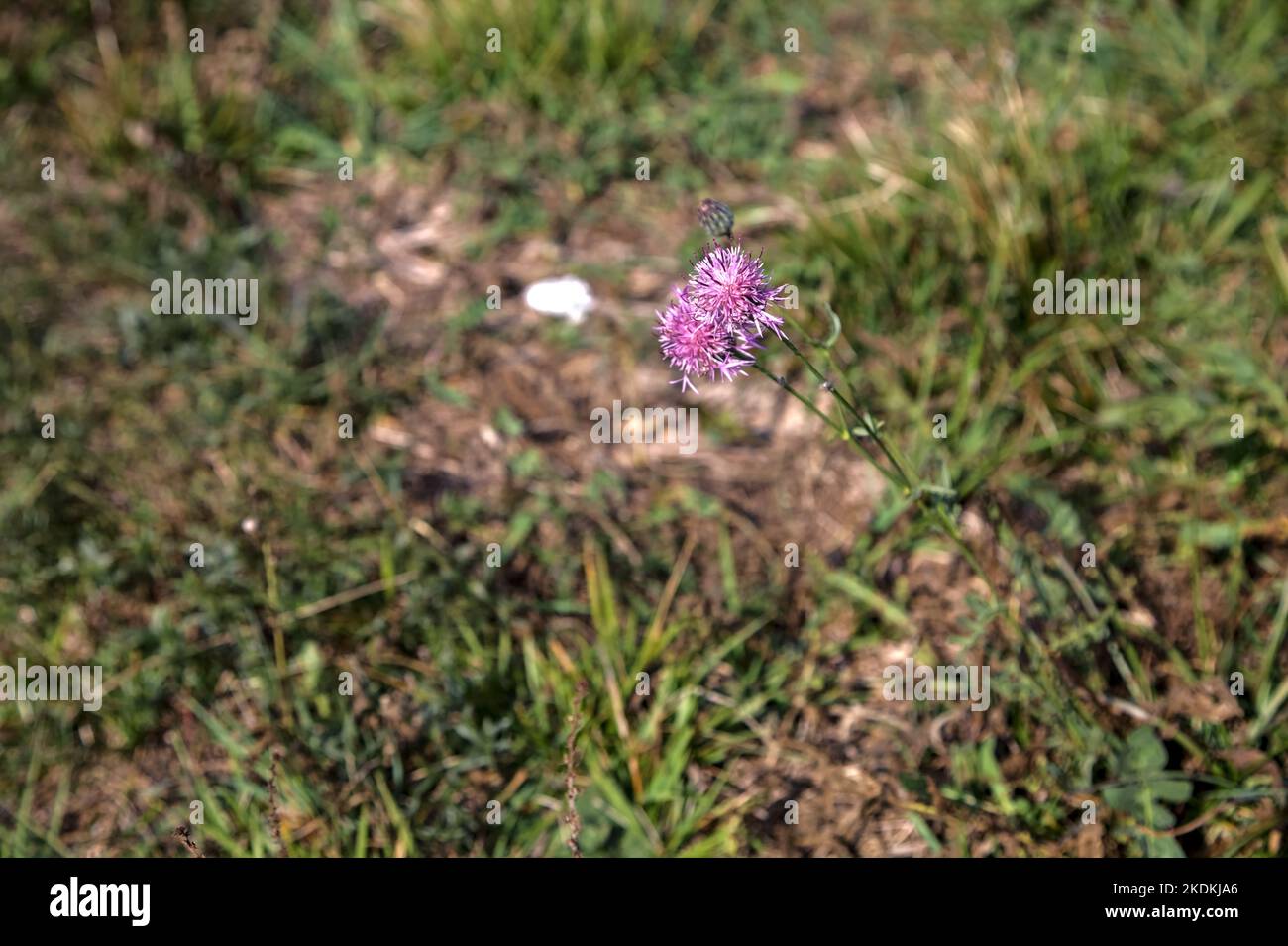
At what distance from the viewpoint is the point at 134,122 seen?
4.05m

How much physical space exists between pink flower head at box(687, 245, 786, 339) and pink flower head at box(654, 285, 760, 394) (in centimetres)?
2

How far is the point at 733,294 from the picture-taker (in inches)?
79.7

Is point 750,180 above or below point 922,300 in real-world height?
above

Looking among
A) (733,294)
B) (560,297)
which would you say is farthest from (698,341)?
(560,297)

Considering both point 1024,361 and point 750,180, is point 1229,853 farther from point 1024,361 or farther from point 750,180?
point 750,180

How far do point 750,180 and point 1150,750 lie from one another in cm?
222

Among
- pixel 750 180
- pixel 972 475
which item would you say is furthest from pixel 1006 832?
pixel 750 180

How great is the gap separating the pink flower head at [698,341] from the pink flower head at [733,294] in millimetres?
16

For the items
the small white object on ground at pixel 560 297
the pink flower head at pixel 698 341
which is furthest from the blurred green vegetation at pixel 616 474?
the pink flower head at pixel 698 341

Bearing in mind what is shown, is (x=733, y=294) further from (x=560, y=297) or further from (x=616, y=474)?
(x=560, y=297)

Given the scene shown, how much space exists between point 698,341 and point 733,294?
0.35ft

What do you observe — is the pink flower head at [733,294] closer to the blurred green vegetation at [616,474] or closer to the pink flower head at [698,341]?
the pink flower head at [698,341]

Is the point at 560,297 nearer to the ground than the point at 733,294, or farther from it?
farther from it

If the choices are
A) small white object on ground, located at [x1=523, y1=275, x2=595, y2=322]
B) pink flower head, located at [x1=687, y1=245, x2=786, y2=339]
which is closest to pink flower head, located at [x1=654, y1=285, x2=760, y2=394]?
pink flower head, located at [x1=687, y1=245, x2=786, y2=339]
